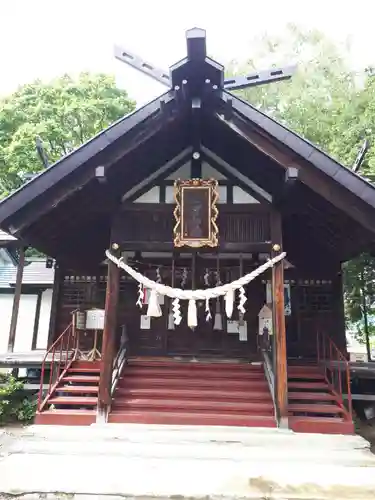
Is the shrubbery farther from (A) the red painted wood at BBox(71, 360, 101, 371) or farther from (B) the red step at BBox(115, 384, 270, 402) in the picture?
(B) the red step at BBox(115, 384, 270, 402)

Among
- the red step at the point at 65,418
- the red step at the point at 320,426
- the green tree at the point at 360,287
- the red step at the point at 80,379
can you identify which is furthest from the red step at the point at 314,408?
the green tree at the point at 360,287

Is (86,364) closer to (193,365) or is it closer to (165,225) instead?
(193,365)

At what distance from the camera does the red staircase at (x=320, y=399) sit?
610 centimetres

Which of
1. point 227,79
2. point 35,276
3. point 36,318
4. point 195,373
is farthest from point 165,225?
point 36,318

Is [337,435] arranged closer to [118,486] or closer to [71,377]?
[118,486]

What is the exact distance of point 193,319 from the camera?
624cm

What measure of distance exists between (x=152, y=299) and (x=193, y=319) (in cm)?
76

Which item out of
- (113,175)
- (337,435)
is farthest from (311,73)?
(337,435)

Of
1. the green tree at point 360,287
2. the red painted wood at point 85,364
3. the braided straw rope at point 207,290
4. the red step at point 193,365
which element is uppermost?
the green tree at point 360,287

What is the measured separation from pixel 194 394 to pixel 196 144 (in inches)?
170

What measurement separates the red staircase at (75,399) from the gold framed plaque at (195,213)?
126 inches

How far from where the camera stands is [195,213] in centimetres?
654

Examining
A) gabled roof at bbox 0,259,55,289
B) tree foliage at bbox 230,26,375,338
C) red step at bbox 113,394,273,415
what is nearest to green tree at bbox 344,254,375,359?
tree foliage at bbox 230,26,375,338

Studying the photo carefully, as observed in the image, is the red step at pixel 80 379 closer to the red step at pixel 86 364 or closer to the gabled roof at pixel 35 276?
the red step at pixel 86 364
